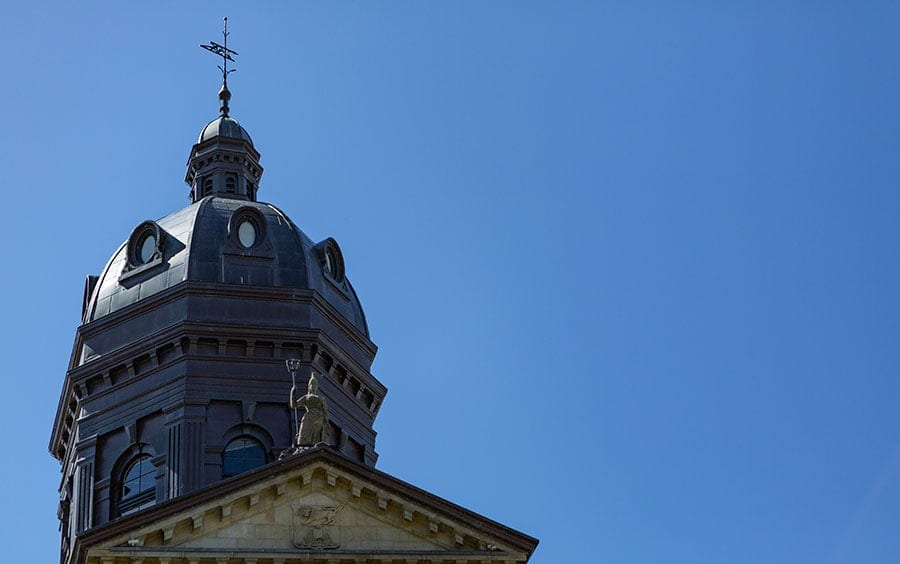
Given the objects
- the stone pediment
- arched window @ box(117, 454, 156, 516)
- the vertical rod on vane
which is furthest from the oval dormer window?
the stone pediment

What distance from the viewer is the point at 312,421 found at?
129ft

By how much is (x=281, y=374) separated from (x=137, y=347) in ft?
11.9

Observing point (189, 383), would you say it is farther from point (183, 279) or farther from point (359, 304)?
point (359, 304)

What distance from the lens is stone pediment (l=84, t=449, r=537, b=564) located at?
37.4m

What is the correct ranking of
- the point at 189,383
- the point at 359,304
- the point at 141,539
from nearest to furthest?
the point at 141,539 → the point at 189,383 → the point at 359,304

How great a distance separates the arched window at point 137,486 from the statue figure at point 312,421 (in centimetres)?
674

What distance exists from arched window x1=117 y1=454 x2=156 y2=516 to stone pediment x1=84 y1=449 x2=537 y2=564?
298 inches

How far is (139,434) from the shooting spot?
4575 cm

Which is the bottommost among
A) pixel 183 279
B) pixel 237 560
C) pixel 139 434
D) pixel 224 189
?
pixel 237 560

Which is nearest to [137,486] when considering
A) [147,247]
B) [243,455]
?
[243,455]

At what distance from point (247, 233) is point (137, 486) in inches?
293

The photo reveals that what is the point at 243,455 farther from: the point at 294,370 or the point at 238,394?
the point at 294,370

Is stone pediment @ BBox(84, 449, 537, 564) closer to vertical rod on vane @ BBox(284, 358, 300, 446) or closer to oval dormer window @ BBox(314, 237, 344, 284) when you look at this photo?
vertical rod on vane @ BBox(284, 358, 300, 446)

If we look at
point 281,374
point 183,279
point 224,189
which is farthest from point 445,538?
point 224,189
